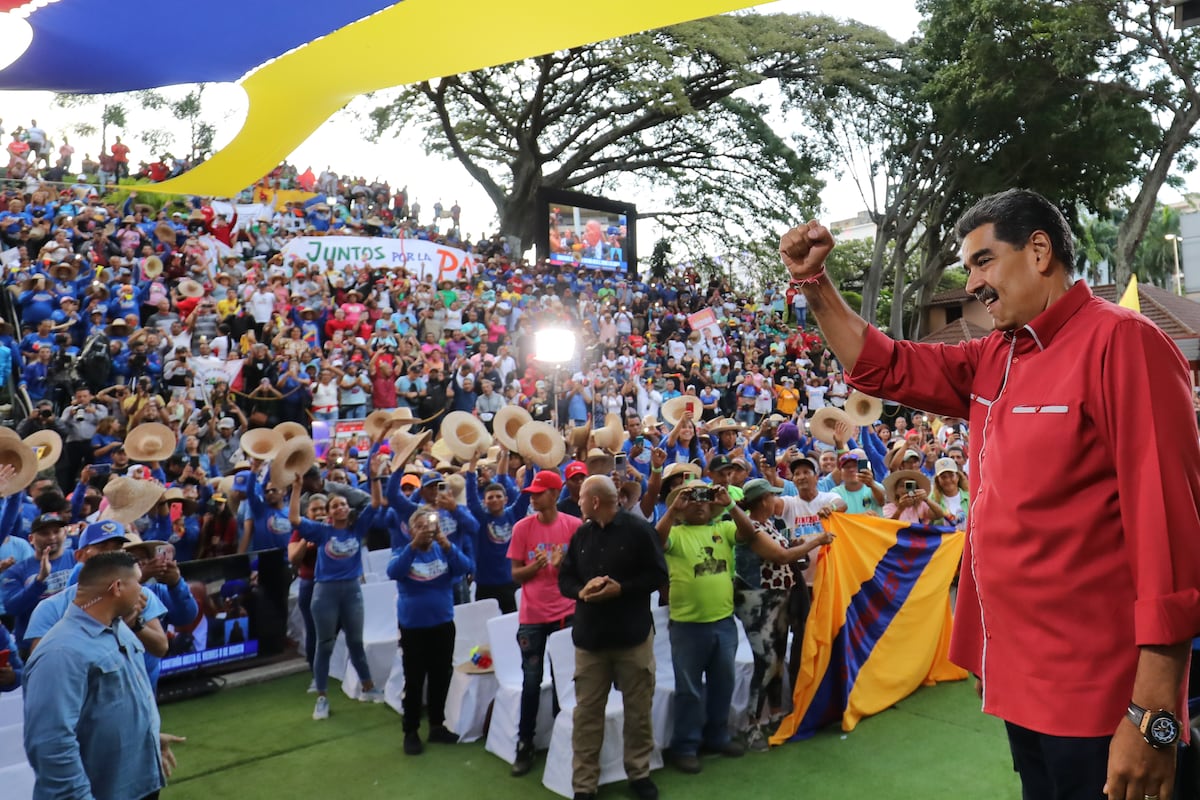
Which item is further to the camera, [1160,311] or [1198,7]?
[1160,311]

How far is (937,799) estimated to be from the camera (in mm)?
5086

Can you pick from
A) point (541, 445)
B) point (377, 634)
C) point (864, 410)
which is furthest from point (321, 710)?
point (864, 410)

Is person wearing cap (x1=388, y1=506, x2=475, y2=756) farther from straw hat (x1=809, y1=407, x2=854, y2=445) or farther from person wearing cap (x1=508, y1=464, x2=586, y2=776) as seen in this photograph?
straw hat (x1=809, y1=407, x2=854, y2=445)

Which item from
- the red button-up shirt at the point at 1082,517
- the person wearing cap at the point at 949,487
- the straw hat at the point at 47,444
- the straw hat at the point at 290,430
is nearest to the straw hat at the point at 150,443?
the straw hat at the point at 47,444

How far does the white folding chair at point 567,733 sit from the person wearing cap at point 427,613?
1.03 m

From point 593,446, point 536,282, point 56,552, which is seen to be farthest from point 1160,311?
point 56,552

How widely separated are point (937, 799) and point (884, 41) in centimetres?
2839

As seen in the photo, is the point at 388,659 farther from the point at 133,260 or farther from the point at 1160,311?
the point at 1160,311

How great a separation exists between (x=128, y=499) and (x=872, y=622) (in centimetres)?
590

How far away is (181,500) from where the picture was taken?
26.8 feet

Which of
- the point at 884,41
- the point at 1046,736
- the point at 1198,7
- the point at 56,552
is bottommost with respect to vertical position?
the point at 56,552

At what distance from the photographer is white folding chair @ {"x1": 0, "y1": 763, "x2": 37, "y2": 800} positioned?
3824 mm

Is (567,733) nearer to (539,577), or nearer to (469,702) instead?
(539,577)

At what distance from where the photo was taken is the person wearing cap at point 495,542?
749 cm
